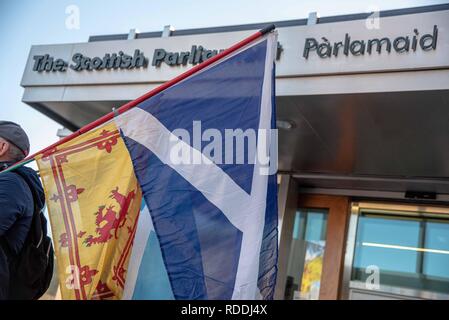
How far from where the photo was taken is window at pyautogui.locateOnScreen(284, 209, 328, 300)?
672 cm

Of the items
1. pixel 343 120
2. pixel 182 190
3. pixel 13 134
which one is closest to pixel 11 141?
pixel 13 134

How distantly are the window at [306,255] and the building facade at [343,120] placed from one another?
15mm

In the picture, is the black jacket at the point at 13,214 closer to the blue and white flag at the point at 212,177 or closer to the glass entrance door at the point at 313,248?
the blue and white flag at the point at 212,177

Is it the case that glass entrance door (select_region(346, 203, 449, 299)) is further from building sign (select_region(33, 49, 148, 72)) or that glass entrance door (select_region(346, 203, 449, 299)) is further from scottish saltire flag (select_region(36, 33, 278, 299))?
scottish saltire flag (select_region(36, 33, 278, 299))

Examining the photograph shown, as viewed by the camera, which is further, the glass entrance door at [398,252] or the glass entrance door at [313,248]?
the glass entrance door at [313,248]

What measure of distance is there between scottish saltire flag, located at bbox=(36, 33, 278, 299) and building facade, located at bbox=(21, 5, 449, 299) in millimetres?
1335

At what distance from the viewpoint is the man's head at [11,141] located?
3.17 m

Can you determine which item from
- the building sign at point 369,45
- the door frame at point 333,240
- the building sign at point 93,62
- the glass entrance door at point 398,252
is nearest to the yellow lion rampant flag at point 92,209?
the building sign at point 369,45

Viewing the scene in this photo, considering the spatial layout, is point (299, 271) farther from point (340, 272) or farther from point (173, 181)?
point (173, 181)

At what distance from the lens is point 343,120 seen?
16.5ft

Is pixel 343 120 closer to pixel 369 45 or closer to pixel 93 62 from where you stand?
pixel 369 45

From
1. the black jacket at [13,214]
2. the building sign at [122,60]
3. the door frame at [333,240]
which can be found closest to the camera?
the black jacket at [13,214]

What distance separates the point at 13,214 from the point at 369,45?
3.24m

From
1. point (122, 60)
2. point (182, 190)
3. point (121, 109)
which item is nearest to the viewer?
point (182, 190)
